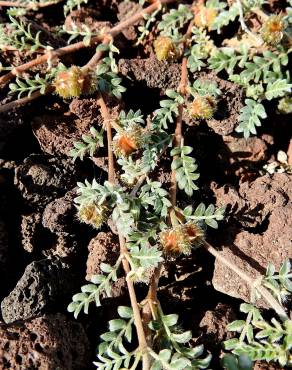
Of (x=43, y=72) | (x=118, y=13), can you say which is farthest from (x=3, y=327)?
(x=118, y=13)

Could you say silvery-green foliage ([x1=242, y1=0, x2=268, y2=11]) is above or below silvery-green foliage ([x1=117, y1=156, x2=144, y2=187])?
above

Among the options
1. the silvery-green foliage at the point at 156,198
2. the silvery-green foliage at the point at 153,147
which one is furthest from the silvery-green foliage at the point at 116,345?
the silvery-green foliage at the point at 153,147

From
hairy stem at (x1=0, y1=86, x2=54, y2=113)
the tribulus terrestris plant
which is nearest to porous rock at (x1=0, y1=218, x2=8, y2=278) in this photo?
the tribulus terrestris plant

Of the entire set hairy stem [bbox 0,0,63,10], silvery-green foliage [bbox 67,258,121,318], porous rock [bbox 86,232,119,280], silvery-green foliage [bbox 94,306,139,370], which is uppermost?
hairy stem [bbox 0,0,63,10]

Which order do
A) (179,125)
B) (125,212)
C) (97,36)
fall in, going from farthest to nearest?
Answer: 1. (97,36)
2. (179,125)
3. (125,212)

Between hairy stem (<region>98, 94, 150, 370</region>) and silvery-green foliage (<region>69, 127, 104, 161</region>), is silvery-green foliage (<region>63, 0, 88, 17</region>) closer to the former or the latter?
hairy stem (<region>98, 94, 150, 370</region>)

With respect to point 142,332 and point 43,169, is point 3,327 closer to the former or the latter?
point 142,332

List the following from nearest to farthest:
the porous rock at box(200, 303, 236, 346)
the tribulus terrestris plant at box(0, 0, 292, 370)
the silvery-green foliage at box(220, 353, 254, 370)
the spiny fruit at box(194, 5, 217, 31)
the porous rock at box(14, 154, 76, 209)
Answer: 1. the silvery-green foliage at box(220, 353, 254, 370)
2. the tribulus terrestris plant at box(0, 0, 292, 370)
3. the porous rock at box(200, 303, 236, 346)
4. the porous rock at box(14, 154, 76, 209)
5. the spiny fruit at box(194, 5, 217, 31)
